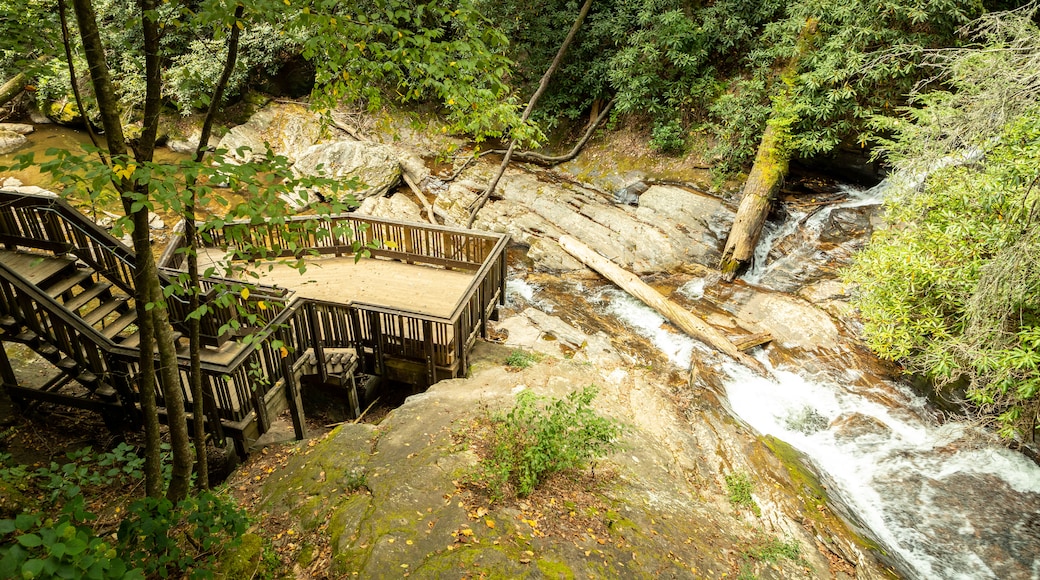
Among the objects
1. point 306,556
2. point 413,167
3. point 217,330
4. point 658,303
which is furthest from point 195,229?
point 413,167

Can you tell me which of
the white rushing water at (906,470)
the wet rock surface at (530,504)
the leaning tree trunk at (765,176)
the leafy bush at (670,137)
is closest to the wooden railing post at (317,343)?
the wet rock surface at (530,504)

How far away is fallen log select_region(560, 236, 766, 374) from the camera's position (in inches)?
389

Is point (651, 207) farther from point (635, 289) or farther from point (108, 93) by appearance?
point (108, 93)

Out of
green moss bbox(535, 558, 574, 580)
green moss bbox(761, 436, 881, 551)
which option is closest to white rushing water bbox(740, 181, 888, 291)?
green moss bbox(761, 436, 881, 551)

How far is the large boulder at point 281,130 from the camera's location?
651 inches

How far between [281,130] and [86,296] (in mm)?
12671

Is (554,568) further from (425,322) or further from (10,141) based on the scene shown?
(10,141)

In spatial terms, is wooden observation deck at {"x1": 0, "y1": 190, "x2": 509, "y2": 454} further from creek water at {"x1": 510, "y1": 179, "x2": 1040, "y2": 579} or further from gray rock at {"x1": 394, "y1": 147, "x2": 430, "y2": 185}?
gray rock at {"x1": 394, "y1": 147, "x2": 430, "y2": 185}

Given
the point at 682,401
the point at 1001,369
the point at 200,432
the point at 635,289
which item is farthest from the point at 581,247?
the point at 200,432

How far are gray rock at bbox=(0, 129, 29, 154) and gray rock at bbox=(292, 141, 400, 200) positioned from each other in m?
8.78

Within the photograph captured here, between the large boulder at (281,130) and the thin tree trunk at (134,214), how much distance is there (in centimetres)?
1397

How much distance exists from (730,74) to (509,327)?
10.8 meters

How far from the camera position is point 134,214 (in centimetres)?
350

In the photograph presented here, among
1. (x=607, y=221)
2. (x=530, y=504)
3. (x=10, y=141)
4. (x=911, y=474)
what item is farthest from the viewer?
(x=10, y=141)
